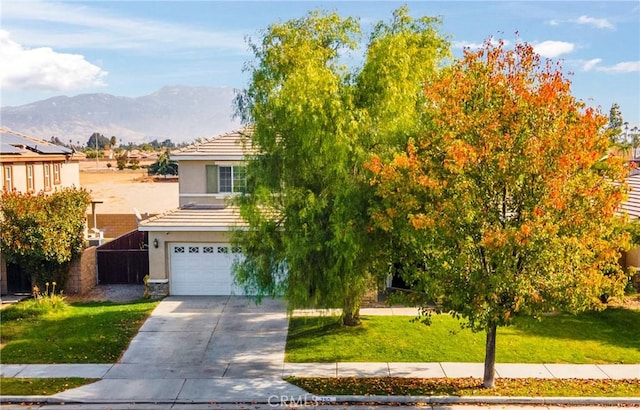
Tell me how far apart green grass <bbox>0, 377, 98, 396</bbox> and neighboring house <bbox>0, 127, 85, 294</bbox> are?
8.75 metres

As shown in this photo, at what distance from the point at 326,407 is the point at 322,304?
10.8 feet

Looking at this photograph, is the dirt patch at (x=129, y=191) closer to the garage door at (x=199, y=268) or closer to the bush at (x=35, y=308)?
the garage door at (x=199, y=268)

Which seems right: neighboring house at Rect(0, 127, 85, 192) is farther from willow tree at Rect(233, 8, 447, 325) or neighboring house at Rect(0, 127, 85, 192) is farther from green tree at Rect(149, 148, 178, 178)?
green tree at Rect(149, 148, 178, 178)

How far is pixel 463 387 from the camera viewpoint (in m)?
13.1

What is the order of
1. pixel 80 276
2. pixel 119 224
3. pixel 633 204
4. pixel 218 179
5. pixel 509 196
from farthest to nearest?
pixel 119 224 < pixel 218 179 < pixel 633 204 < pixel 80 276 < pixel 509 196

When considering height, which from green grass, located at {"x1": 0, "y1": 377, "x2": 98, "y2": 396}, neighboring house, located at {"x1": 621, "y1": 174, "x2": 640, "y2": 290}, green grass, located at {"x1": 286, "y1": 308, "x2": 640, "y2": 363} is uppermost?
neighboring house, located at {"x1": 621, "y1": 174, "x2": 640, "y2": 290}

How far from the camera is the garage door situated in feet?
69.6

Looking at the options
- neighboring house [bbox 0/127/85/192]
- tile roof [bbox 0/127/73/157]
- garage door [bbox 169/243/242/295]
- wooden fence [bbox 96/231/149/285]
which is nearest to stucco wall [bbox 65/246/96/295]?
wooden fence [bbox 96/231/149/285]

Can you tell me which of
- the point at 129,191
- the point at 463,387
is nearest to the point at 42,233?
the point at 463,387

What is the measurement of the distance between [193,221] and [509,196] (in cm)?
1249

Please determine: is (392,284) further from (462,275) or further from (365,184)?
(462,275)

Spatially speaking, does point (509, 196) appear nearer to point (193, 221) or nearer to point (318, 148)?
point (318, 148)

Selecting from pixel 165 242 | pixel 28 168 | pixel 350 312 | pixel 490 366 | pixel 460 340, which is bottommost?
pixel 460 340

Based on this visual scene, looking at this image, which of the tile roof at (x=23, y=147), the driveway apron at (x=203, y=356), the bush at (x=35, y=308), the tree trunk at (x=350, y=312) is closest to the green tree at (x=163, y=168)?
the tile roof at (x=23, y=147)
